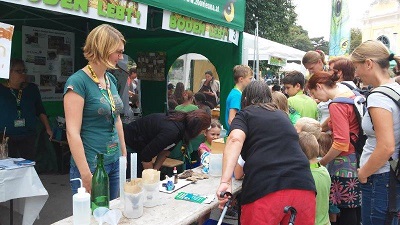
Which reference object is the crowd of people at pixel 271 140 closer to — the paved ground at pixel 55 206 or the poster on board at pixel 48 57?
the paved ground at pixel 55 206

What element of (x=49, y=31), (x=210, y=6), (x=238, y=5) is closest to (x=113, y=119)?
(x=210, y=6)

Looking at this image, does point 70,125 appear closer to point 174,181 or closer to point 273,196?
point 174,181

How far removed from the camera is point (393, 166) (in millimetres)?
2064

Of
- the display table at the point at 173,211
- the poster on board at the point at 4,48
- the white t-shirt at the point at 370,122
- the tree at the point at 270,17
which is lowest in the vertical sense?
the display table at the point at 173,211

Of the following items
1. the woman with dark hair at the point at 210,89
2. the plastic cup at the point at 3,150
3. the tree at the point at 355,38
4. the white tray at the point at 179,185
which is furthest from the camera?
the tree at the point at 355,38

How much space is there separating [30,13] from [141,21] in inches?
102

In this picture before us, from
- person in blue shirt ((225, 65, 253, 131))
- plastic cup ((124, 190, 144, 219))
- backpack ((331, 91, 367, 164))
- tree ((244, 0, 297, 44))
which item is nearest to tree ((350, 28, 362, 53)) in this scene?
tree ((244, 0, 297, 44))

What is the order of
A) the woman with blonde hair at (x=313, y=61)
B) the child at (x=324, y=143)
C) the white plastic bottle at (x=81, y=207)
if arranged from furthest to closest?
1. the woman with blonde hair at (x=313, y=61)
2. the child at (x=324, y=143)
3. the white plastic bottle at (x=81, y=207)

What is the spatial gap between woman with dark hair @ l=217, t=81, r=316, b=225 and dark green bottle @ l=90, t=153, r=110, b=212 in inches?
22.8

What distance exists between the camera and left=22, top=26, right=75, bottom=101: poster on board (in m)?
5.73

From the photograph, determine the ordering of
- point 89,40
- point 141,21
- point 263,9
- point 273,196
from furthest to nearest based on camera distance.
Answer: point 263,9 → point 141,21 → point 89,40 → point 273,196

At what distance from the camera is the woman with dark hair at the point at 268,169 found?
1.86 metres

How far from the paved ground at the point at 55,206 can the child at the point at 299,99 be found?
134 centimetres

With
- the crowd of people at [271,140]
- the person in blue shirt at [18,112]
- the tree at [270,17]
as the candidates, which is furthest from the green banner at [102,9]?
the tree at [270,17]
